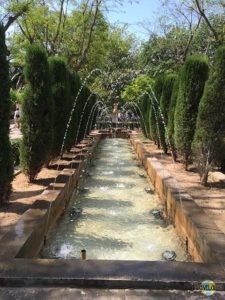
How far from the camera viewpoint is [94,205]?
797 cm

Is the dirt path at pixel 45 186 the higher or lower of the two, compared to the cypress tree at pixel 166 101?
lower

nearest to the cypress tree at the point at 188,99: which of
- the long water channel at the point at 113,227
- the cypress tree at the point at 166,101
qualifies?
the long water channel at the point at 113,227

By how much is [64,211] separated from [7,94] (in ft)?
7.08

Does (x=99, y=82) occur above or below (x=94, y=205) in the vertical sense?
above

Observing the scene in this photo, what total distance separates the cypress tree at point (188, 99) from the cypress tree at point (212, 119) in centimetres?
138

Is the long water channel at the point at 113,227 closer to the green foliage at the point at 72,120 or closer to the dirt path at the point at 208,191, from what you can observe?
the dirt path at the point at 208,191

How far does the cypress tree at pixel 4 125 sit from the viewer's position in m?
6.55

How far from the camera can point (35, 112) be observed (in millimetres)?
8984

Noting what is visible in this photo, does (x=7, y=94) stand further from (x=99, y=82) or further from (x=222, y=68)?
(x=99, y=82)

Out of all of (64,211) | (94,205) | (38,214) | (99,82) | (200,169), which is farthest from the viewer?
(99,82)

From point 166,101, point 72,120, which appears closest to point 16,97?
point 72,120

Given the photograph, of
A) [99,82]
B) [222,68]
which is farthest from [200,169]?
[99,82]

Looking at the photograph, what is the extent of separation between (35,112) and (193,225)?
4.81 meters

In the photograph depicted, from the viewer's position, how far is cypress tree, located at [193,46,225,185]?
27.5 feet
